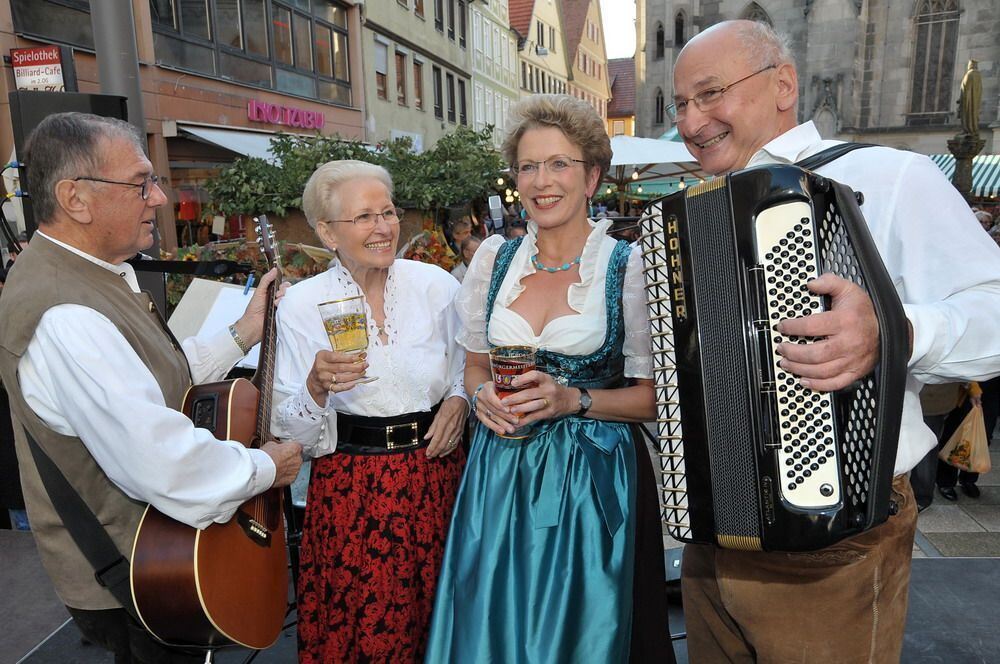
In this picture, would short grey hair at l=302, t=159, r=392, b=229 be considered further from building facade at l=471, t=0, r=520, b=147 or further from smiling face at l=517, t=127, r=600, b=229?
building facade at l=471, t=0, r=520, b=147

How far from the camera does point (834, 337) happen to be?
1.20 meters

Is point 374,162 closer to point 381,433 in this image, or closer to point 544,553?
point 381,433

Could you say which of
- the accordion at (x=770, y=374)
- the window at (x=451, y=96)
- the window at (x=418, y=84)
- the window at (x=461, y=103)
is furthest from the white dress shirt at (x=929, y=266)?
the window at (x=461, y=103)

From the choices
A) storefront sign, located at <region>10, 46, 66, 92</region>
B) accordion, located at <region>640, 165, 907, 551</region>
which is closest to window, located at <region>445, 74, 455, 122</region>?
storefront sign, located at <region>10, 46, 66, 92</region>

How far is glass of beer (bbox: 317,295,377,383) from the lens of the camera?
1.83m

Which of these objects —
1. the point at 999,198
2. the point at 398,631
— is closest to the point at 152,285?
the point at 398,631

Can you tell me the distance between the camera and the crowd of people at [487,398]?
1.50 meters

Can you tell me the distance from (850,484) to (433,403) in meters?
1.35

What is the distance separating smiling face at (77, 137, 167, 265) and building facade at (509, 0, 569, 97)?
30839mm

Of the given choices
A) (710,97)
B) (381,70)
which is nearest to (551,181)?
(710,97)

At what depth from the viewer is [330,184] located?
228 centimetres

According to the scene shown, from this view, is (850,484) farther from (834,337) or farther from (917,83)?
(917,83)

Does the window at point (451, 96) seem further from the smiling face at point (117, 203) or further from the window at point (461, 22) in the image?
the smiling face at point (117, 203)

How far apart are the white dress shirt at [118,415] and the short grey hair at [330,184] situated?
78cm
